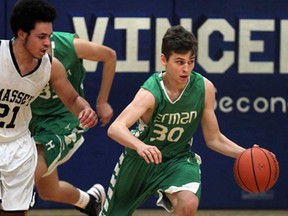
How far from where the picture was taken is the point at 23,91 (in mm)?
6160

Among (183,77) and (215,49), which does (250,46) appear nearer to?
(215,49)

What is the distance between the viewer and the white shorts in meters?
6.18

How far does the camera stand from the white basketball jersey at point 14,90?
6.12 metres

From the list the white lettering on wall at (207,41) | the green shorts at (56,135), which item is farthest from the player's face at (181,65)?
the white lettering on wall at (207,41)

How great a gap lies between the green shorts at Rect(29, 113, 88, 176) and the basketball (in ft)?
5.09

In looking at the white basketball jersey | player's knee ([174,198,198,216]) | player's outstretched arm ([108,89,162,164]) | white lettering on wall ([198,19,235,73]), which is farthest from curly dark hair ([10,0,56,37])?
white lettering on wall ([198,19,235,73])

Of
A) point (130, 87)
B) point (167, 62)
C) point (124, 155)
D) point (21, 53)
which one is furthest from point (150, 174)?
point (130, 87)

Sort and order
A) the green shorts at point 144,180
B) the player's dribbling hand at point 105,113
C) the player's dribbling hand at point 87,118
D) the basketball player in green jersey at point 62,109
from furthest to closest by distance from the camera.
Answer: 1. the basketball player in green jersey at point 62,109
2. the player's dribbling hand at point 105,113
3. the green shorts at point 144,180
4. the player's dribbling hand at point 87,118

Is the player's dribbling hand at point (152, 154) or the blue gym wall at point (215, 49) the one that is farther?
the blue gym wall at point (215, 49)

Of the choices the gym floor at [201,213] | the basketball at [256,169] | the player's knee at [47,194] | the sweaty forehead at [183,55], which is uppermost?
the sweaty forehead at [183,55]

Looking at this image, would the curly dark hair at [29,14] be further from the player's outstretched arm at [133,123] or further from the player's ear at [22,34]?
the player's outstretched arm at [133,123]

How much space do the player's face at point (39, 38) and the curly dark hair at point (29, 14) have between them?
0.09ft

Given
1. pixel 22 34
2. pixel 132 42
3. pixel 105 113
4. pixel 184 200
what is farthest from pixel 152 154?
pixel 132 42

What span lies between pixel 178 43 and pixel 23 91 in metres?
1.08
